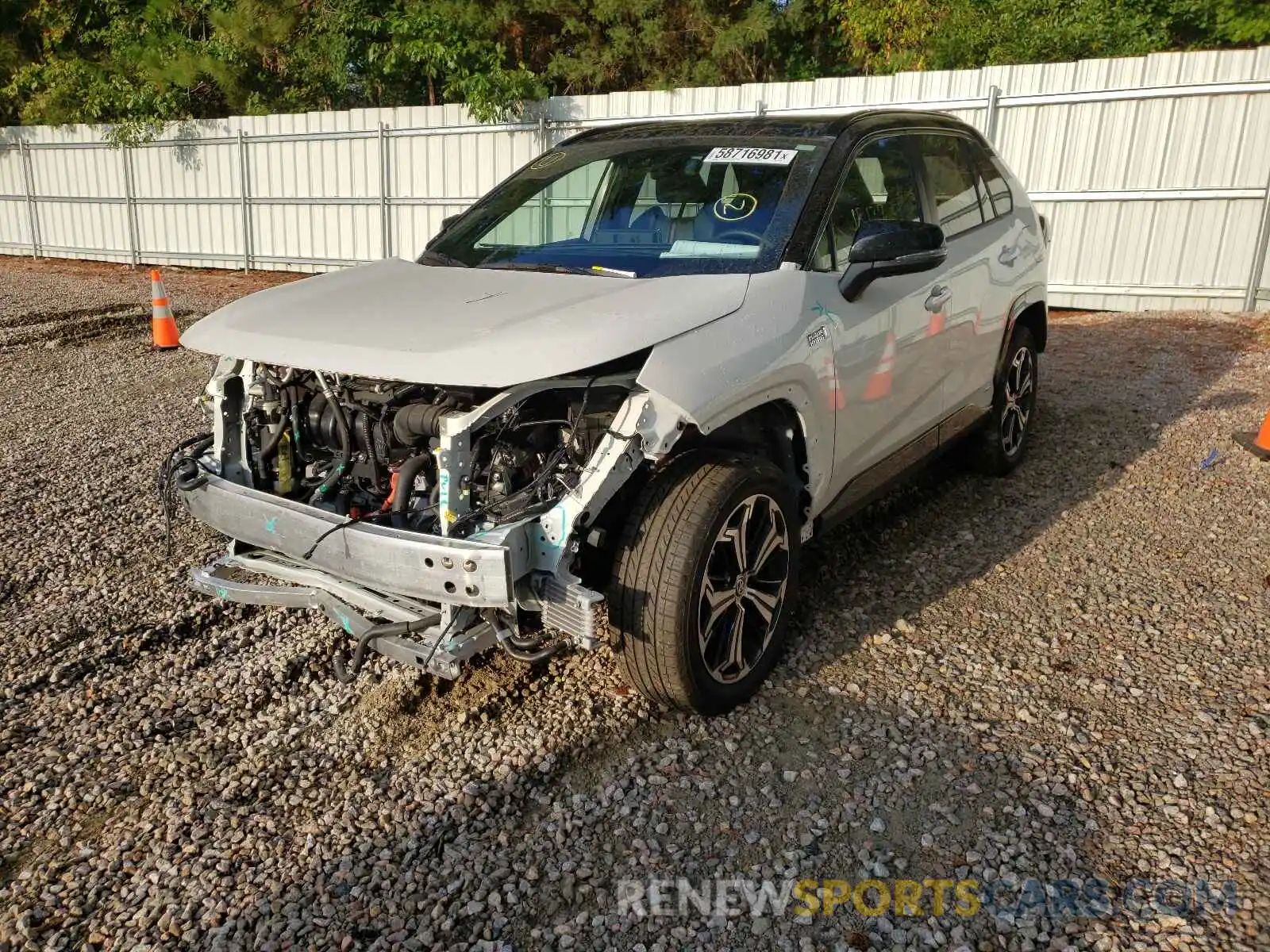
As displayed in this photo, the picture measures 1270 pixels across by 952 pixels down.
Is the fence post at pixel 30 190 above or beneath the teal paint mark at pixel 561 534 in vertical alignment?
beneath

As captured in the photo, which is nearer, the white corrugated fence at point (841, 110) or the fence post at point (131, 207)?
the white corrugated fence at point (841, 110)

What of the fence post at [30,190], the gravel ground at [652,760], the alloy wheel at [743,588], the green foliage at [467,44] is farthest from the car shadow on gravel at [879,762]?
the fence post at [30,190]

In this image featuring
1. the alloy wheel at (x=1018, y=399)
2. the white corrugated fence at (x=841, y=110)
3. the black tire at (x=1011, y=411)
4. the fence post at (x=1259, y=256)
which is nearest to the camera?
the black tire at (x=1011, y=411)

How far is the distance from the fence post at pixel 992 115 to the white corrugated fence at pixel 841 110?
0.02 m

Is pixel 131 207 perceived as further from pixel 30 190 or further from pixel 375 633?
pixel 375 633

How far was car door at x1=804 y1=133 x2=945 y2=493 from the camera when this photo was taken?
143 inches

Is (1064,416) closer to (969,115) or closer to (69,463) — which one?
(969,115)

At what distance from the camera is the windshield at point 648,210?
3.64 metres

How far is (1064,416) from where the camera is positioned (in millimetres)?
7027

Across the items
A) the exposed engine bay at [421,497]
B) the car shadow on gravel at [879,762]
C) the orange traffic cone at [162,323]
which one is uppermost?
the exposed engine bay at [421,497]

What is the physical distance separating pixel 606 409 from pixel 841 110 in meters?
9.15

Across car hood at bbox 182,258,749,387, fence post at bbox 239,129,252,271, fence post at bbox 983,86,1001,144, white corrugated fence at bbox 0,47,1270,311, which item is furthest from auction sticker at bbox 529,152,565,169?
fence post at bbox 239,129,252,271

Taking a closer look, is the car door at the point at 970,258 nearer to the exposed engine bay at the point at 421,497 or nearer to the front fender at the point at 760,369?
the front fender at the point at 760,369

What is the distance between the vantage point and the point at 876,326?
3.82 meters
